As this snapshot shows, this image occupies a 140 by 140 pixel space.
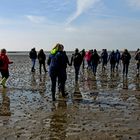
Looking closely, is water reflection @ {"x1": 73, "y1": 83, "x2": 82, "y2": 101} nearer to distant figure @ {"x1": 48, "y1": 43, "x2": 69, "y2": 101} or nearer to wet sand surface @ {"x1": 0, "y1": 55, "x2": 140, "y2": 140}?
wet sand surface @ {"x1": 0, "y1": 55, "x2": 140, "y2": 140}

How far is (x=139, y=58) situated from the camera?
2522cm

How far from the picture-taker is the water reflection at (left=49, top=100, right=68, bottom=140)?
8579mm

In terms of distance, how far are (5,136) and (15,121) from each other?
5.39 feet

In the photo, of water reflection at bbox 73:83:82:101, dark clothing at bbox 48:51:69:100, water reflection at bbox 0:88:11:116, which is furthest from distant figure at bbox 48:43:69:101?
water reflection at bbox 0:88:11:116

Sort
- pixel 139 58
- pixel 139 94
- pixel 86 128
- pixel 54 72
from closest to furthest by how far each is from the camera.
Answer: pixel 86 128 → pixel 54 72 → pixel 139 94 → pixel 139 58

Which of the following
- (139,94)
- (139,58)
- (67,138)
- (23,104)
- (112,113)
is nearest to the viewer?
(67,138)

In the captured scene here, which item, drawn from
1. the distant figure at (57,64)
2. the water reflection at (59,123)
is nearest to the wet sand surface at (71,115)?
the water reflection at (59,123)

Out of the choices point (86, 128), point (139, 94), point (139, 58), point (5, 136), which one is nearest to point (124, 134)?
point (86, 128)

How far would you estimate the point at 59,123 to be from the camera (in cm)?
984

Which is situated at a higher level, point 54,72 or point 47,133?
point 54,72

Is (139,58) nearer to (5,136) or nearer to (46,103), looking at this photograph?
(46,103)

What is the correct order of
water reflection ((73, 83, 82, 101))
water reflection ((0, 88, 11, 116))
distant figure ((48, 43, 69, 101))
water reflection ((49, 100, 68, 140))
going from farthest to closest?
water reflection ((73, 83, 82, 101)), distant figure ((48, 43, 69, 101)), water reflection ((0, 88, 11, 116)), water reflection ((49, 100, 68, 140))

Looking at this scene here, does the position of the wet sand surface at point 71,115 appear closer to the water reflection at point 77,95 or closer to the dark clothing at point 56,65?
the water reflection at point 77,95

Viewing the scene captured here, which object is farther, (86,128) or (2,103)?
(2,103)
